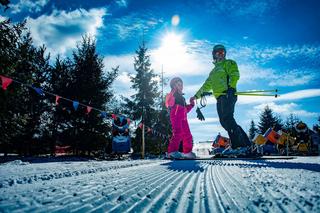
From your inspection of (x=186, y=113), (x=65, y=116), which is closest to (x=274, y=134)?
(x=186, y=113)

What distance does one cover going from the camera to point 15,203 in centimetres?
127

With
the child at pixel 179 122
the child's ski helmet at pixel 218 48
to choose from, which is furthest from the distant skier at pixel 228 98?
the child at pixel 179 122

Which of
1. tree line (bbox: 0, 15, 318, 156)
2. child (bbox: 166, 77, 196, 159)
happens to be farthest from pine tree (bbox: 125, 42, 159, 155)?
child (bbox: 166, 77, 196, 159)

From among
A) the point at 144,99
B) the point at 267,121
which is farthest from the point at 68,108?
the point at 267,121

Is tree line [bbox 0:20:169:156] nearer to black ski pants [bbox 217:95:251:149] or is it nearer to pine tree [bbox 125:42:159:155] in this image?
pine tree [bbox 125:42:159:155]

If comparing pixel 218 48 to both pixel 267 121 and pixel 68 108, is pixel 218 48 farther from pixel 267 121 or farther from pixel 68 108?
pixel 267 121

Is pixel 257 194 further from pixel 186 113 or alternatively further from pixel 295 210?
pixel 186 113

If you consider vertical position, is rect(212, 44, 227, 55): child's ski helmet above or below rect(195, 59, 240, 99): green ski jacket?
above

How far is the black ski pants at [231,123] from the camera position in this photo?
25.6 feet

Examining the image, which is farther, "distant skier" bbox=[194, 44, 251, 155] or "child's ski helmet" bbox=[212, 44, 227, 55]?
"child's ski helmet" bbox=[212, 44, 227, 55]

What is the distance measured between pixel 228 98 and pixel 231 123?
793mm

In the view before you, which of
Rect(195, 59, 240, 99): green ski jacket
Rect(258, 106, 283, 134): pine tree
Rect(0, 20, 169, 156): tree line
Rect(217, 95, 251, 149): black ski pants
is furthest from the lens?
Rect(258, 106, 283, 134): pine tree

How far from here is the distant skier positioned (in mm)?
7809

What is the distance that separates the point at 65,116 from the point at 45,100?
275cm
